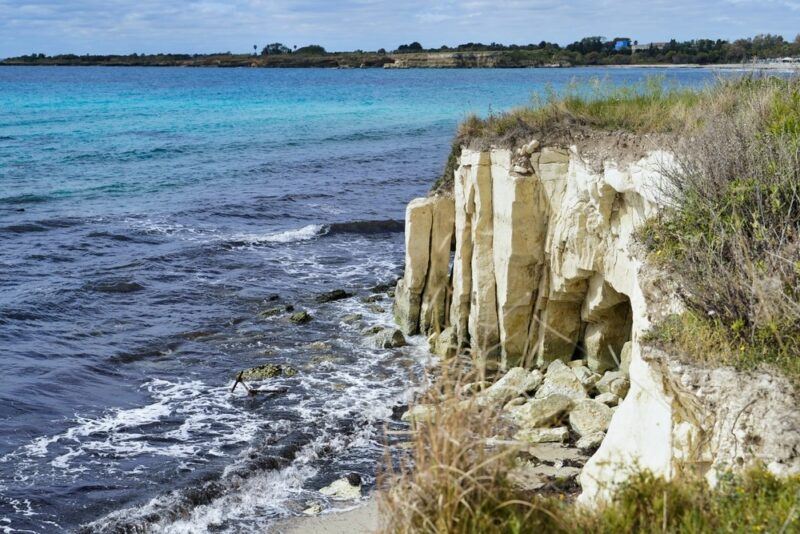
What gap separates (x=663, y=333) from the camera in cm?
888

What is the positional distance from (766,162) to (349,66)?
17540 cm

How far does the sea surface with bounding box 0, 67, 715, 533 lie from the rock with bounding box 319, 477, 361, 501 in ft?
0.73

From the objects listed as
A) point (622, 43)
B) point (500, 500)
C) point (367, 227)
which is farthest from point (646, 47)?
point (500, 500)

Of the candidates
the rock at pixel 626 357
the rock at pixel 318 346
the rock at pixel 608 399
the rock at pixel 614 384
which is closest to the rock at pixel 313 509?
the rock at pixel 608 399

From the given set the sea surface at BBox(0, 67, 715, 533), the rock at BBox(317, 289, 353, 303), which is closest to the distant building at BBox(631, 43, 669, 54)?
the sea surface at BBox(0, 67, 715, 533)

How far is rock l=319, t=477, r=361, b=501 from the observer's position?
11875 millimetres

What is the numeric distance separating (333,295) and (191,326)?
12.5 feet

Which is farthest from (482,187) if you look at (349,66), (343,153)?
(349,66)

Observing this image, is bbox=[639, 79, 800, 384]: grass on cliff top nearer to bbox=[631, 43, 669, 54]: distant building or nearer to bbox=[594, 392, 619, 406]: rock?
bbox=[594, 392, 619, 406]: rock

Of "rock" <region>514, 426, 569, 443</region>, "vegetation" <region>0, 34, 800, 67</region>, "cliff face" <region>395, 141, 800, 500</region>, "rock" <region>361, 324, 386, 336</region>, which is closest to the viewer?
"cliff face" <region>395, 141, 800, 500</region>

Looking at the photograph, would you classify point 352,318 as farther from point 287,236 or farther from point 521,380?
point 287,236

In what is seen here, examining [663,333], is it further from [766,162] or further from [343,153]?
[343,153]

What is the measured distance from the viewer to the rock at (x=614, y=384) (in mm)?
13711

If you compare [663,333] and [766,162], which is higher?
[766,162]
